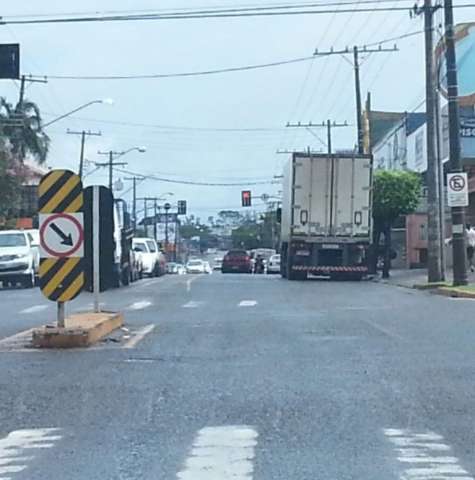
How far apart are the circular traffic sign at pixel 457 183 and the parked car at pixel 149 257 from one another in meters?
19.8

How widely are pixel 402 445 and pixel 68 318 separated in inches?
382

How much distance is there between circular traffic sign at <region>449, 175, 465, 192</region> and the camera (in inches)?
1199

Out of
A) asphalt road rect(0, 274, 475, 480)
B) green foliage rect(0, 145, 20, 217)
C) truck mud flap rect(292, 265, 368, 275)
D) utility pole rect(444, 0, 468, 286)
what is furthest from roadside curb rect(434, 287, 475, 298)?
green foliage rect(0, 145, 20, 217)

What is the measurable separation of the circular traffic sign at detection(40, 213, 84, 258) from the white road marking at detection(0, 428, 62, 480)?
19.8 feet

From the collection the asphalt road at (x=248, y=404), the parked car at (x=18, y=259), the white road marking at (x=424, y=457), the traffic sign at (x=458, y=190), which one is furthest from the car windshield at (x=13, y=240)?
the white road marking at (x=424, y=457)

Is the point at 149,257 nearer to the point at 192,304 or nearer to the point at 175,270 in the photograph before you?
the point at 192,304

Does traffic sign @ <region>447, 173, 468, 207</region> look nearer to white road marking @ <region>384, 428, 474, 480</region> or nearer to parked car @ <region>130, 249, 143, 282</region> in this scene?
parked car @ <region>130, 249, 143, 282</region>

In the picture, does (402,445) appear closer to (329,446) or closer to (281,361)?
(329,446)

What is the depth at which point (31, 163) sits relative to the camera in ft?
249

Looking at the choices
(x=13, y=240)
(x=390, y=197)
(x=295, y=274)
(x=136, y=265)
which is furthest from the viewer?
(x=390, y=197)

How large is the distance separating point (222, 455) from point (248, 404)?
225 cm

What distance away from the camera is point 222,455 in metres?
8.34

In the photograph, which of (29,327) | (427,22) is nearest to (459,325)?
→ (29,327)

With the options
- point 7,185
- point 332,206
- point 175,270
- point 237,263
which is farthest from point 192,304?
point 175,270
